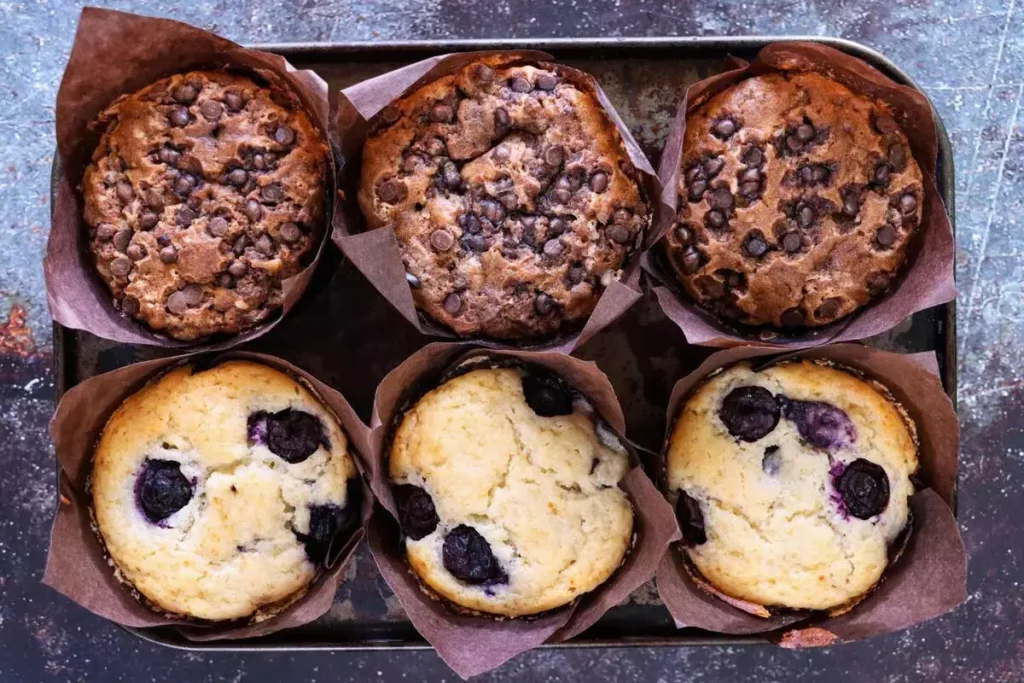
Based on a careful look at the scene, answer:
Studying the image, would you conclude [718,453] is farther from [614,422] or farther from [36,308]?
[36,308]

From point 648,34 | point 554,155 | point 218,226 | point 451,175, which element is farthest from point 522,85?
point 218,226

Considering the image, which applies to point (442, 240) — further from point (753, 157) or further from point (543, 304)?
point (753, 157)

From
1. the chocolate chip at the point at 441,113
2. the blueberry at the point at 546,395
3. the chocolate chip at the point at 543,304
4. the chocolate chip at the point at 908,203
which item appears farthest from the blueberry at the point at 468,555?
the chocolate chip at the point at 908,203

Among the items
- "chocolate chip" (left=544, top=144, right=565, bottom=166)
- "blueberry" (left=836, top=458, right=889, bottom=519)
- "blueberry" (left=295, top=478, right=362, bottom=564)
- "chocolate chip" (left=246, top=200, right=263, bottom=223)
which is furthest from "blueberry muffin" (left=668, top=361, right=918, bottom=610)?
"chocolate chip" (left=246, top=200, right=263, bottom=223)

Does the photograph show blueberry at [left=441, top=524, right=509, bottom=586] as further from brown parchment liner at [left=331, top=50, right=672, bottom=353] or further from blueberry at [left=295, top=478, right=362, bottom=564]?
brown parchment liner at [left=331, top=50, right=672, bottom=353]

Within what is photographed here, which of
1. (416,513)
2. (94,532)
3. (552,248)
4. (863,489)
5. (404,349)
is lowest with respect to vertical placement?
(94,532)
